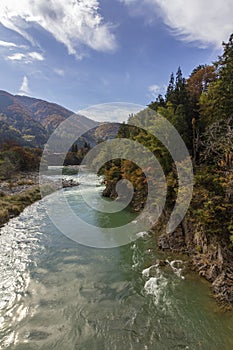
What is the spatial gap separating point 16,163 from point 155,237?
53.6 meters

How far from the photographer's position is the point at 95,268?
1192 centimetres

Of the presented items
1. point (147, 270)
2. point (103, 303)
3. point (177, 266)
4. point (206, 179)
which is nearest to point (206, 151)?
point (206, 179)

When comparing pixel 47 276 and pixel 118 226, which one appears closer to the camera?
pixel 47 276

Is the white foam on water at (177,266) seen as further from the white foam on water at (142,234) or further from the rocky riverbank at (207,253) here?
the white foam on water at (142,234)

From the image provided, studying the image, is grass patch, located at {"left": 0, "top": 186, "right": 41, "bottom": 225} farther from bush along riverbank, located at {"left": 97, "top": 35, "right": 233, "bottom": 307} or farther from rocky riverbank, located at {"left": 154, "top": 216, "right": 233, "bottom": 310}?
rocky riverbank, located at {"left": 154, "top": 216, "right": 233, "bottom": 310}

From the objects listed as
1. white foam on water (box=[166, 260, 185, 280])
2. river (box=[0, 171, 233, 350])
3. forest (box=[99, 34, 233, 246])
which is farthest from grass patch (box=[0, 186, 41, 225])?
white foam on water (box=[166, 260, 185, 280])

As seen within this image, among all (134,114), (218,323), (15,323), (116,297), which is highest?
(134,114)

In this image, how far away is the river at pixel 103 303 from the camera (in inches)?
283

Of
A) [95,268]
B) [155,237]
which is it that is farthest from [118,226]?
[95,268]

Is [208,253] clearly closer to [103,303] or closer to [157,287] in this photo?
[157,287]

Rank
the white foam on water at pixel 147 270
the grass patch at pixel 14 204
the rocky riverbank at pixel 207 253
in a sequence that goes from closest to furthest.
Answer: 1. the rocky riverbank at pixel 207 253
2. the white foam on water at pixel 147 270
3. the grass patch at pixel 14 204

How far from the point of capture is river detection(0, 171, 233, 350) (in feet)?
23.6

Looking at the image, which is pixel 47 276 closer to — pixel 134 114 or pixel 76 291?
pixel 76 291

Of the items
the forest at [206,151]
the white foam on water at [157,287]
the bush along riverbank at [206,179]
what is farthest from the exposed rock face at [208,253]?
the white foam on water at [157,287]
